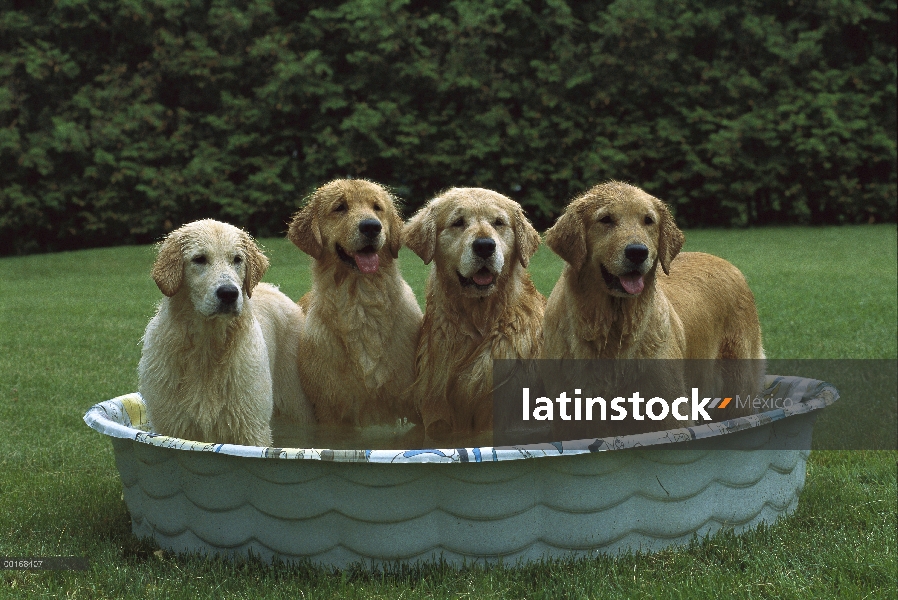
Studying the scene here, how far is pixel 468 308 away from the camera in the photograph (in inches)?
181

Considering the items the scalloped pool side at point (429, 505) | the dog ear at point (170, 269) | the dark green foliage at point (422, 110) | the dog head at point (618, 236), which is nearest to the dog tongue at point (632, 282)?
the dog head at point (618, 236)

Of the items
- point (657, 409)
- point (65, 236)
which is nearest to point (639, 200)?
point (657, 409)

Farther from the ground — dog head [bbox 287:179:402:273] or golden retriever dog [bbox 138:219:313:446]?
dog head [bbox 287:179:402:273]

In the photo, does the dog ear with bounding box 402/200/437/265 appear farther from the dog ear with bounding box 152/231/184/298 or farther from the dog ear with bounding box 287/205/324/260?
the dog ear with bounding box 152/231/184/298

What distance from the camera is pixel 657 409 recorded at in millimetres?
4207

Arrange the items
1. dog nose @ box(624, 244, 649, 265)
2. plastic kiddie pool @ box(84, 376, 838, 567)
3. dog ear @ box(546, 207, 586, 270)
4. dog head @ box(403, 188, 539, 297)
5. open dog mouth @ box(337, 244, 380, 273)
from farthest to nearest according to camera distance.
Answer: open dog mouth @ box(337, 244, 380, 273) → dog head @ box(403, 188, 539, 297) → dog ear @ box(546, 207, 586, 270) → dog nose @ box(624, 244, 649, 265) → plastic kiddie pool @ box(84, 376, 838, 567)

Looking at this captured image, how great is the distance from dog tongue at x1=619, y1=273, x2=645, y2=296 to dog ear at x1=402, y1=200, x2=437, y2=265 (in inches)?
40.4

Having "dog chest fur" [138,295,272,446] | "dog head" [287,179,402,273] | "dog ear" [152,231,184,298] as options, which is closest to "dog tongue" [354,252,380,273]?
"dog head" [287,179,402,273]

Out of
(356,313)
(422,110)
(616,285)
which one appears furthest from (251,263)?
(422,110)

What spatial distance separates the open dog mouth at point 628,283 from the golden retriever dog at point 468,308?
58 centimetres

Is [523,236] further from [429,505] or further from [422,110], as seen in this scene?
[422,110]

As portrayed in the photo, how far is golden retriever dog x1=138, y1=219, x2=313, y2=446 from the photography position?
4191 millimetres

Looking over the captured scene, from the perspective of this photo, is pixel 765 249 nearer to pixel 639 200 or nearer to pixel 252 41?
pixel 252 41

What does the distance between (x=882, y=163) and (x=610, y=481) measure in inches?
890
